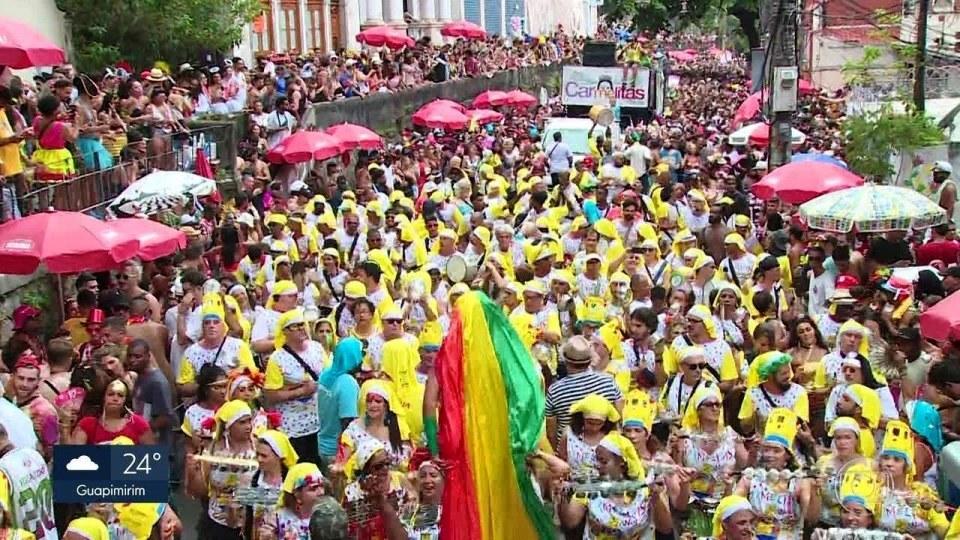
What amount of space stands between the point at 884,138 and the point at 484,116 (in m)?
10.2

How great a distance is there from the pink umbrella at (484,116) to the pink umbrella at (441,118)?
4.35 ft

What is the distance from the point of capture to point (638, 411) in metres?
7.76

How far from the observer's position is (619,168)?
65.2 ft

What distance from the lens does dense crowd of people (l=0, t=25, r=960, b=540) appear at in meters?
7.04

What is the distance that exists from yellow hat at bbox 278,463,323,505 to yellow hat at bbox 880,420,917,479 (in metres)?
2.91

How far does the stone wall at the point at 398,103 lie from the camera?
24.7 meters

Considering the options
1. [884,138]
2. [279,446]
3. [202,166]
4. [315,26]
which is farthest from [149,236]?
[315,26]

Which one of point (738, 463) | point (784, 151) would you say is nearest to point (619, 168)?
point (784, 151)

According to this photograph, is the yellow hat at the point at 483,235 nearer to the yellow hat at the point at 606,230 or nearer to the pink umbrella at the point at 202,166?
the yellow hat at the point at 606,230

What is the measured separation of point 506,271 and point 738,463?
17.5 ft

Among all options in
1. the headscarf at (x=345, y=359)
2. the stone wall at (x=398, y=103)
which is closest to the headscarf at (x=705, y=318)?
the headscarf at (x=345, y=359)

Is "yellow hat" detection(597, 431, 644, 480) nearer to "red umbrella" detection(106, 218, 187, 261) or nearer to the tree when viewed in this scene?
"red umbrella" detection(106, 218, 187, 261)

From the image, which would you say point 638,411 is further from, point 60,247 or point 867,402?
point 60,247

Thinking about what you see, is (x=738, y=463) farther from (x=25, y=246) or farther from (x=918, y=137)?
(x=918, y=137)
